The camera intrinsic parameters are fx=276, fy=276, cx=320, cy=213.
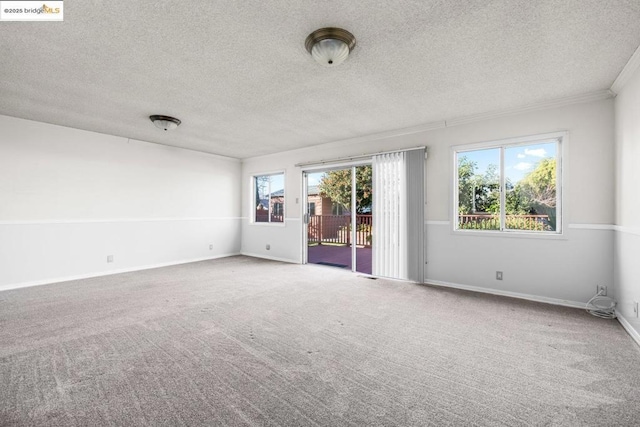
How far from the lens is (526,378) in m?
1.91

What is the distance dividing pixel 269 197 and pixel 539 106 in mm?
5438

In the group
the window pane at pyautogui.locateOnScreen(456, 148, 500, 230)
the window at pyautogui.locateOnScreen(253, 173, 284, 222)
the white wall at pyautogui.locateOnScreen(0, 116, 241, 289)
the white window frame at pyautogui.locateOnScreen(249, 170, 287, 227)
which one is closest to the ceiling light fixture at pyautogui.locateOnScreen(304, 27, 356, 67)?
the window pane at pyautogui.locateOnScreen(456, 148, 500, 230)

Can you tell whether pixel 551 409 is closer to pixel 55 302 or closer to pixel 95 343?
pixel 95 343

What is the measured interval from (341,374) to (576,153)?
3771mm

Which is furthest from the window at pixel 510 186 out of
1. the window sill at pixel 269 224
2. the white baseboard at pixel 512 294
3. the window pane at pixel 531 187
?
the window sill at pixel 269 224

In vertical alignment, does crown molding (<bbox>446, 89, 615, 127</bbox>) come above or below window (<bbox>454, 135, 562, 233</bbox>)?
above

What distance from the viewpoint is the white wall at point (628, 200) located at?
2523 mm

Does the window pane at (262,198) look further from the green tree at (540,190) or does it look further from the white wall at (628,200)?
the white wall at (628,200)

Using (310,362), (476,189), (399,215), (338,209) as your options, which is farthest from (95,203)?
(476,189)

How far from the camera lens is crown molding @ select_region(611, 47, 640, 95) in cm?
241

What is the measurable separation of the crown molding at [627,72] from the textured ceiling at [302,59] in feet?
0.20

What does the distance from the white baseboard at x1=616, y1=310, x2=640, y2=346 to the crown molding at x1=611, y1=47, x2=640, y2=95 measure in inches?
93.8

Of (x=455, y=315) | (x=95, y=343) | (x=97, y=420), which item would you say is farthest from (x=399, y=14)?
(x=95, y=343)

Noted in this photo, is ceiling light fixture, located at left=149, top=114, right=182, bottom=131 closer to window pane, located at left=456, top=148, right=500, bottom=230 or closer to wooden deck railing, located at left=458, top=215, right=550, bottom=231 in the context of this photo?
window pane, located at left=456, top=148, right=500, bottom=230
